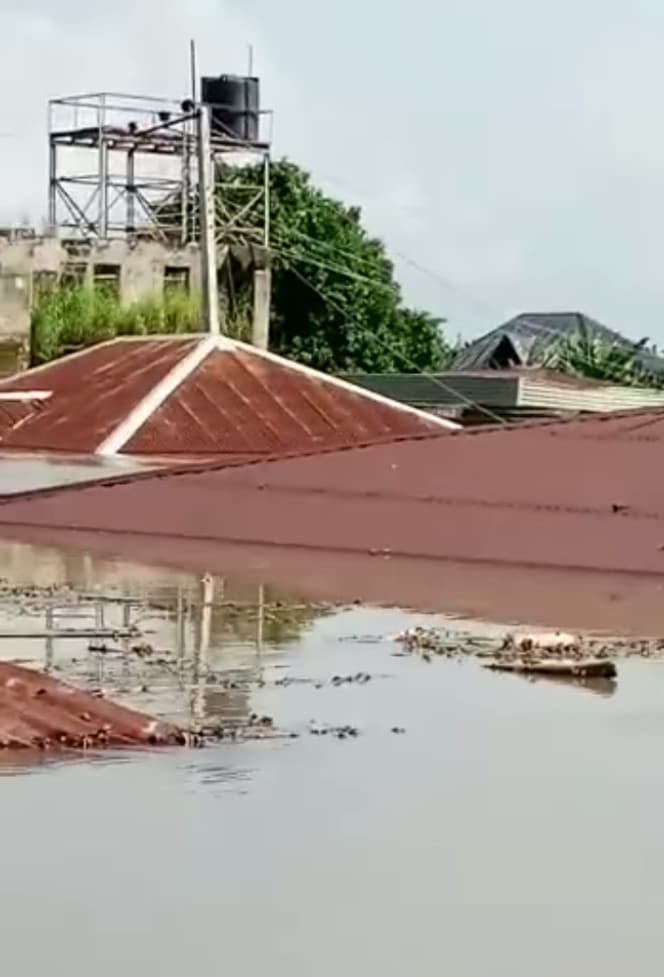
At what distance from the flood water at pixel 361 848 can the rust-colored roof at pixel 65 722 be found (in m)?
0.21

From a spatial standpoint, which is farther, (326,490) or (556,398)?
(556,398)

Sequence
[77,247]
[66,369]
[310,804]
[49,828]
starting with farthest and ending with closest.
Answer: [77,247] → [66,369] → [310,804] → [49,828]

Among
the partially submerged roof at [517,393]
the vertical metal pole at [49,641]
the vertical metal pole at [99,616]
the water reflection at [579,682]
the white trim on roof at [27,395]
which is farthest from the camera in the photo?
the partially submerged roof at [517,393]

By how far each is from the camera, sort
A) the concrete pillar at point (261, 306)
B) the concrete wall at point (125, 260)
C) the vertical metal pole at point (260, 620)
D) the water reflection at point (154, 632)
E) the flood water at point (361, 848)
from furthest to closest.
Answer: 1. the concrete pillar at point (261, 306)
2. the concrete wall at point (125, 260)
3. the vertical metal pole at point (260, 620)
4. the water reflection at point (154, 632)
5. the flood water at point (361, 848)


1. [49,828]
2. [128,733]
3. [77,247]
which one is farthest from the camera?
[77,247]

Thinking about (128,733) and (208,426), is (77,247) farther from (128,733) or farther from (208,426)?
(128,733)

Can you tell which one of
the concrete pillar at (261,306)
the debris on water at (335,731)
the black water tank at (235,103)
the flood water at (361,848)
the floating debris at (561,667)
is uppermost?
the black water tank at (235,103)

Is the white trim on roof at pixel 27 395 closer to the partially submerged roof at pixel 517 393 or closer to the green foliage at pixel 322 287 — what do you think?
the partially submerged roof at pixel 517 393

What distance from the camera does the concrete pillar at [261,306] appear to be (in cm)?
2966

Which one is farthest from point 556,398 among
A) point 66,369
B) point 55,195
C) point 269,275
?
point 55,195

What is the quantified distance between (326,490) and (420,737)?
6.49 metres

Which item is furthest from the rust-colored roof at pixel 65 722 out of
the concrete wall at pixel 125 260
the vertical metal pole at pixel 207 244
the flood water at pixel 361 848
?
the concrete wall at pixel 125 260

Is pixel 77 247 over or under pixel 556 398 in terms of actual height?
over

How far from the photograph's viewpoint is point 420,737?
19.5 ft
